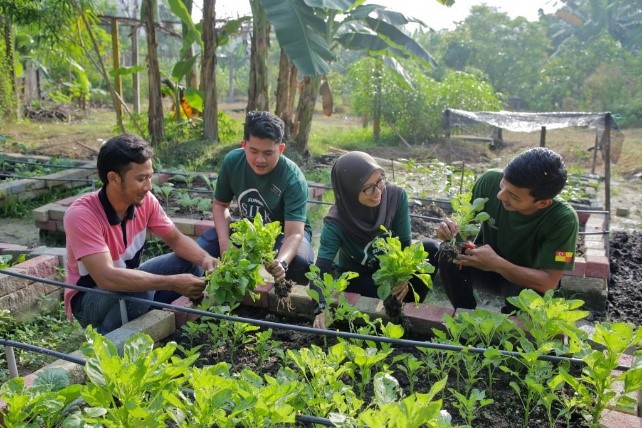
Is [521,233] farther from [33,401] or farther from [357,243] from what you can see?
[33,401]

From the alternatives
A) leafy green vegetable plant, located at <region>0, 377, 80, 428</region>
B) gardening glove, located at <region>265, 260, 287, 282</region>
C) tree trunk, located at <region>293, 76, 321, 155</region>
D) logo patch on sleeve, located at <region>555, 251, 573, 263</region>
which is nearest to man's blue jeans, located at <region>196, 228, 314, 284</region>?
gardening glove, located at <region>265, 260, 287, 282</region>

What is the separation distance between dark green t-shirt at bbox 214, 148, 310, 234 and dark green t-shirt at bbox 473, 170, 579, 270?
3.71ft

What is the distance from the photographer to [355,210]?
338 centimetres

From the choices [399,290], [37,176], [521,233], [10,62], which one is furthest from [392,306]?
[10,62]

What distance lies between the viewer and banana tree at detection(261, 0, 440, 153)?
6641 mm

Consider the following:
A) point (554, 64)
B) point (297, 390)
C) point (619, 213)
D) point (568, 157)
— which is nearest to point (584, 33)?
point (554, 64)

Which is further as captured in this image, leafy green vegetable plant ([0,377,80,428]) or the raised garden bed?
the raised garden bed

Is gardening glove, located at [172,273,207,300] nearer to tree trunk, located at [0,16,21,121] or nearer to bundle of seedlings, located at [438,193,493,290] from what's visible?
bundle of seedlings, located at [438,193,493,290]

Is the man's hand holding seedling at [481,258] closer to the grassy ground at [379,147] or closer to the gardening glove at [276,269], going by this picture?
the gardening glove at [276,269]

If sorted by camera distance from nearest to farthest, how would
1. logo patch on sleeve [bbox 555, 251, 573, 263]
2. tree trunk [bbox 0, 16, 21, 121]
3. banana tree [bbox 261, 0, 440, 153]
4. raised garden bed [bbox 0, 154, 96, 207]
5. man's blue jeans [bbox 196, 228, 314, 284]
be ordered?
logo patch on sleeve [bbox 555, 251, 573, 263] < man's blue jeans [bbox 196, 228, 314, 284] < raised garden bed [bbox 0, 154, 96, 207] < banana tree [bbox 261, 0, 440, 153] < tree trunk [bbox 0, 16, 21, 121]

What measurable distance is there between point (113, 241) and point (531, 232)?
2.28m

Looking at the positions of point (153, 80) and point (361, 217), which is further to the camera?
point (153, 80)

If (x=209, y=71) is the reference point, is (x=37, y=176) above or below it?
below

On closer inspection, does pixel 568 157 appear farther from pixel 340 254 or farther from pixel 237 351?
pixel 237 351
